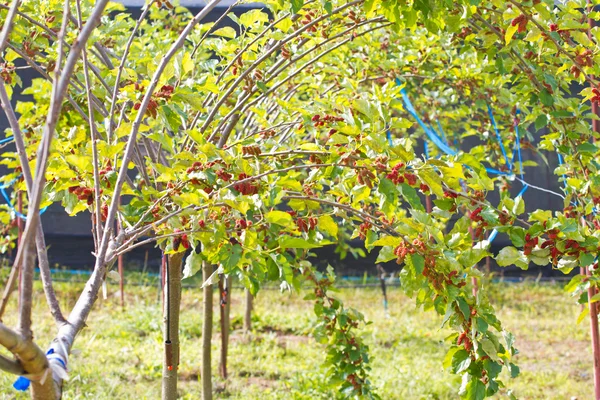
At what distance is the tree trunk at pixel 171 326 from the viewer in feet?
7.55

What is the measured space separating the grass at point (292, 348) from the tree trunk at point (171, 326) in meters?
1.17

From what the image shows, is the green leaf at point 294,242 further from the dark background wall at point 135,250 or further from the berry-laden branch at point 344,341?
the dark background wall at point 135,250

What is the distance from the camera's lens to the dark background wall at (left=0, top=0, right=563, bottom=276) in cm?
683

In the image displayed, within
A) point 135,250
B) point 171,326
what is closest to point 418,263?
point 171,326

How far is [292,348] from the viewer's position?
464cm

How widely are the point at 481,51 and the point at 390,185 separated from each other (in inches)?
37.3

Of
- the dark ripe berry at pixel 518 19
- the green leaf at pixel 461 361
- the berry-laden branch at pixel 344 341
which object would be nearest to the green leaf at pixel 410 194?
the green leaf at pixel 461 361

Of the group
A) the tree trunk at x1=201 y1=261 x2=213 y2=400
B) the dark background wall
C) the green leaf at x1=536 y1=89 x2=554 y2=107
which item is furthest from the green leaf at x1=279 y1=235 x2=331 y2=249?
the dark background wall

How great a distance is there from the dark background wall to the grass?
0.79 meters

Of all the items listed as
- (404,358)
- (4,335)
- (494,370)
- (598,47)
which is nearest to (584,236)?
(494,370)

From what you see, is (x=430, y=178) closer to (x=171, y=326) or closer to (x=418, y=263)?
(x=418, y=263)

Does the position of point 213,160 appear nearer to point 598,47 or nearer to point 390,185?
point 390,185

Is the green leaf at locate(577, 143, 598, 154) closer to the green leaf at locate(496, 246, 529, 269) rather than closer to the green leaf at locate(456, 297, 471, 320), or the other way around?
the green leaf at locate(496, 246, 529, 269)

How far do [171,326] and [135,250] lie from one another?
4.90m
